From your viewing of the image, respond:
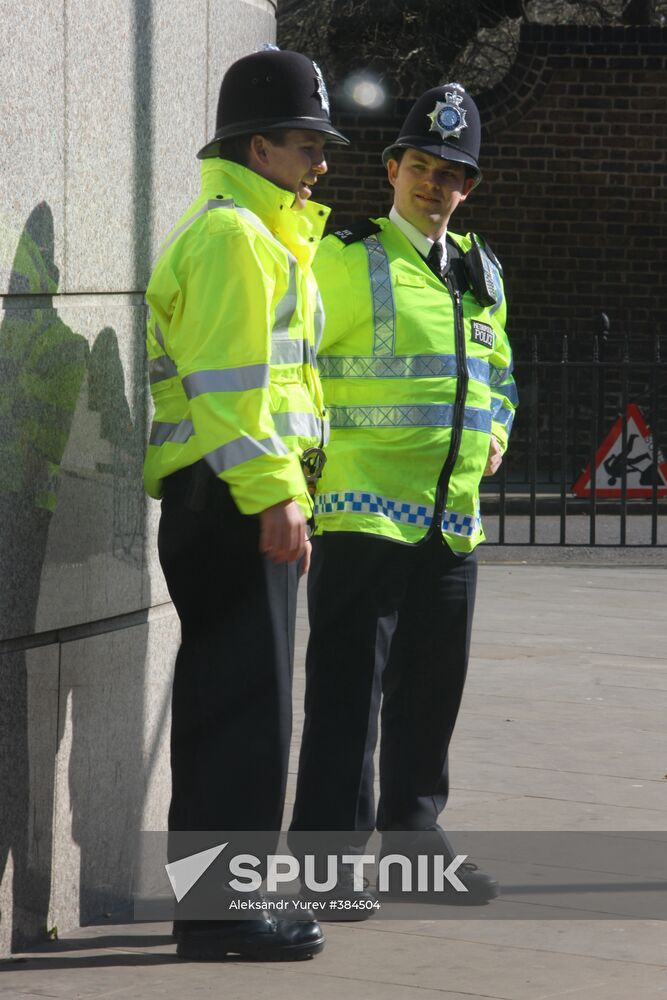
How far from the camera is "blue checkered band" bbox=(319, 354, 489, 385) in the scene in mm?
4281

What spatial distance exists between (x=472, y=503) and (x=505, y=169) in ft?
38.6

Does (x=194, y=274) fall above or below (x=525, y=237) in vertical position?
below

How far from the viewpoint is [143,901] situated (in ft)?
14.2

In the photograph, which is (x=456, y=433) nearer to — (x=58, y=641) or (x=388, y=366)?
(x=388, y=366)

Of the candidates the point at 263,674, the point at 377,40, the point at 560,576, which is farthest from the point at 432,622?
the point at 377,40

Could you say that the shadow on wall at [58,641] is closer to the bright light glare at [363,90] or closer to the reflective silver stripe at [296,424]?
the reflective silver stripe at [296,424]

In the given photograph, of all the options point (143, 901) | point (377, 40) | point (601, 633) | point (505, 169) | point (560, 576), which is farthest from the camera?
point (377, 40)

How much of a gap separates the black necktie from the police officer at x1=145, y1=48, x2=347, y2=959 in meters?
0.57

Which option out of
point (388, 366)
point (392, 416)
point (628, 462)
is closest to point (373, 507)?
point (392, 416)

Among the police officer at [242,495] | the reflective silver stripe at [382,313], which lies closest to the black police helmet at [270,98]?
the police officer at [242,495]

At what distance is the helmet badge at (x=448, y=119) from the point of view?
4.39m

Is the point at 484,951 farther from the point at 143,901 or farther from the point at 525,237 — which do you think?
the point at 525,237

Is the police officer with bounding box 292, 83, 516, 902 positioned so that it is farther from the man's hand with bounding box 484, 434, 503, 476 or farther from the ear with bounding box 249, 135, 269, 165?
the ear with bounding box 249, 135, 269, 165

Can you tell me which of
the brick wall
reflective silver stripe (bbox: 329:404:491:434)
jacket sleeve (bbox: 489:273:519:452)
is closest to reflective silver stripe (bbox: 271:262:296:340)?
reflective silver stripe (bbox: 329:404:491:434)
